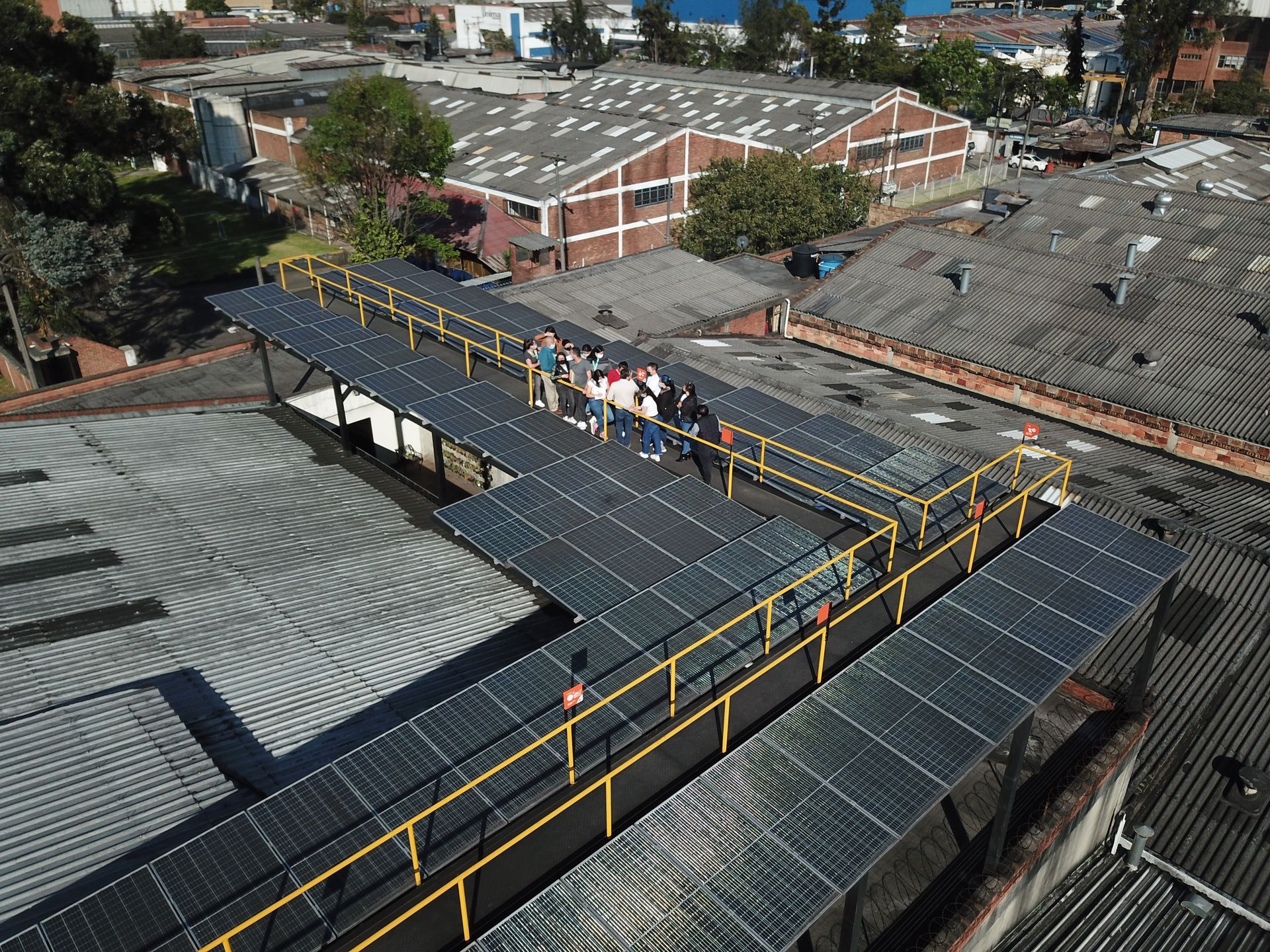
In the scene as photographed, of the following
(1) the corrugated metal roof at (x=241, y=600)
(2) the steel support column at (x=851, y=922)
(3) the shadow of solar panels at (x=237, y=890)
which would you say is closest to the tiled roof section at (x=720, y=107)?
(1) the corrugated metal roof at (x=241, y=600)

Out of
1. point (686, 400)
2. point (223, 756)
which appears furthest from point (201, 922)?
point (686, 400)

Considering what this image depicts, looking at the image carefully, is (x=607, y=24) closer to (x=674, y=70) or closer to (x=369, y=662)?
(x=674, y=70)

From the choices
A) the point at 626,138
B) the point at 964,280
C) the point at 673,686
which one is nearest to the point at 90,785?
the point at 673,686

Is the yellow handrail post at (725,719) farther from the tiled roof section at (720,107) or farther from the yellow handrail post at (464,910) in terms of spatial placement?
the tiled roof section at (720,107)

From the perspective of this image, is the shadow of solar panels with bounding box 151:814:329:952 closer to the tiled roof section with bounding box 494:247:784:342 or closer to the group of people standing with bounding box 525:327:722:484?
the group of people standing with bounding box 525:327:722:484

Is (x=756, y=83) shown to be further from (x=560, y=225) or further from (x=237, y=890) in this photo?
(x=237, y=890)

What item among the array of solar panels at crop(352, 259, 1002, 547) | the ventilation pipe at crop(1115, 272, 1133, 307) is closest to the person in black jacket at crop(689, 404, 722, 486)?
the array of solar panels at crop(352, 259, 1002, 547)
